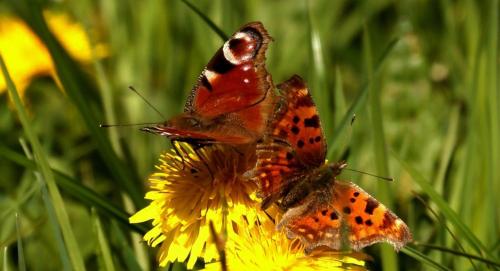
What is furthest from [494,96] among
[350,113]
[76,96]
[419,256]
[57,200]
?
[57,200]

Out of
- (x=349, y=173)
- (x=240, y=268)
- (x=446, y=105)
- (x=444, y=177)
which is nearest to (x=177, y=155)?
(x=240, y=268)

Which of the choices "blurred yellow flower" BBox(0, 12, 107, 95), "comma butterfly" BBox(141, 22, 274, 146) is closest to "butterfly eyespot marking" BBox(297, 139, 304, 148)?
"comma butterfly" BBox(141, 22, 274, 146)

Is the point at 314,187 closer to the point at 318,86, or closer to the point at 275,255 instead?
the point at 275,255

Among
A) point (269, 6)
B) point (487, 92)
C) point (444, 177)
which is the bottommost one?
point (444, 177)

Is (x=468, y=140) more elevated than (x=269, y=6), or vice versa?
(x=269, y=6)

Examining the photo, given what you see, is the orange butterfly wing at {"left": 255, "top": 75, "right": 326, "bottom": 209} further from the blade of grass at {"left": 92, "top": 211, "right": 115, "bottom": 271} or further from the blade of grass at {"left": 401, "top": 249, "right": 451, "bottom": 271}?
the blade of grass at {"left": 92, "top": 211, "right": 115, "bottom": 271}

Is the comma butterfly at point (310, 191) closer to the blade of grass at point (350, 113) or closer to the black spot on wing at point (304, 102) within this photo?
the black spot on wing at point (304, 102)

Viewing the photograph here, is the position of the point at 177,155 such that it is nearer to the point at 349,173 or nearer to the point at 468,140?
the point at 349,173
